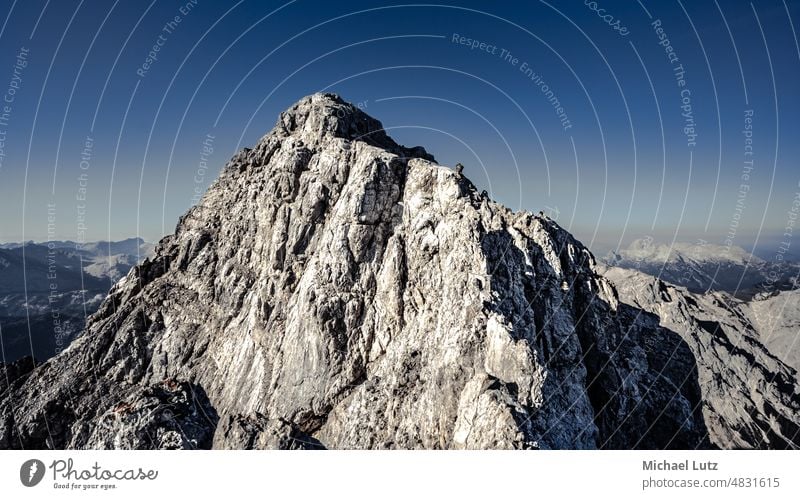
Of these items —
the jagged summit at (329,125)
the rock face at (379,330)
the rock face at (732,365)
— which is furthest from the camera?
the jagged summit at (329,125)

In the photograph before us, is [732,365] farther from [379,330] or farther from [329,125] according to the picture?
[329,125]

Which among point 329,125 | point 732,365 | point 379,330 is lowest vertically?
point 732,365

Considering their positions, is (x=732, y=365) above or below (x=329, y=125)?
below

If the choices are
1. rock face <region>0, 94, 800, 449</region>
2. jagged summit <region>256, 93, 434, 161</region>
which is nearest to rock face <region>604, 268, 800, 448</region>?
rock face <region>0, 94, 800, 449</region>

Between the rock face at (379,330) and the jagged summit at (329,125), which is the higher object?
the jagged summit at (329,125)

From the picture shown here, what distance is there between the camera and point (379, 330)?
48750mm

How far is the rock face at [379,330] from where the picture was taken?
37688mm

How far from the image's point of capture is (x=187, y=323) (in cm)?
5862

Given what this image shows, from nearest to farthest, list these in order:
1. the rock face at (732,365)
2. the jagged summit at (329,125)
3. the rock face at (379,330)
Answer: the rock face at (379,330) < the rock face at (732,365) < the jagged summit at (329,125)

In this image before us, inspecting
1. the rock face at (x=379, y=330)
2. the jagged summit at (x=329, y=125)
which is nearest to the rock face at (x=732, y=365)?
the rock face at (x=379, y=330)

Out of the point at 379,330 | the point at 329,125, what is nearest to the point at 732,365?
the point at 379,330

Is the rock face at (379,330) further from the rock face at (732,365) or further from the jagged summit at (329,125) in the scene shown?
the rock face at (732,365)

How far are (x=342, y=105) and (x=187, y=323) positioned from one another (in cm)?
3911

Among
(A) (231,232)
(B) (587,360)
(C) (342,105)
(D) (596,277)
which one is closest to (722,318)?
(D) (596,277)
